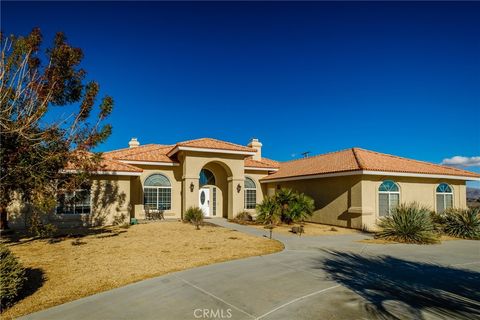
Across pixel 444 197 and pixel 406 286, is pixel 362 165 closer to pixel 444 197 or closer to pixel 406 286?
pixel 444 197

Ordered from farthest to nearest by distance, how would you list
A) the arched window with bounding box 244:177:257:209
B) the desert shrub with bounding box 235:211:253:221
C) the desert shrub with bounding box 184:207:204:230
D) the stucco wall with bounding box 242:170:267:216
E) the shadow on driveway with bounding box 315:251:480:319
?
the stucco wall with bounding box 242:170:267:216, the arched window with bounding box 244:177:257:209, the desert shrub with bounding box 235:211:253:221, the desert shrub with bounding box 184:207:204:230, the shadow on driveway with bounding box 315:251:480:319

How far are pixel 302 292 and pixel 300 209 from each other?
1338 centimetres

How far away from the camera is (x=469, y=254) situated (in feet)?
37.9

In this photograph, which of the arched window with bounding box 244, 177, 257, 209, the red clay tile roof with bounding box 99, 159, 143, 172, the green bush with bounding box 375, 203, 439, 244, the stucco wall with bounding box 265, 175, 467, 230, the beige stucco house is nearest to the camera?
the green bush with bounding box 375, 203, 439, 244

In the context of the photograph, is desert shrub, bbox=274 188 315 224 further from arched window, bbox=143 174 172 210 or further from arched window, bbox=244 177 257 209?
arched window, bbox=143 174 172 210

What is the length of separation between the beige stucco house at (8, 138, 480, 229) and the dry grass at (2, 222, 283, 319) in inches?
137

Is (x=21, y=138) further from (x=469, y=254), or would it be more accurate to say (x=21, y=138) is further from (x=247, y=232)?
(x=469, y=254)

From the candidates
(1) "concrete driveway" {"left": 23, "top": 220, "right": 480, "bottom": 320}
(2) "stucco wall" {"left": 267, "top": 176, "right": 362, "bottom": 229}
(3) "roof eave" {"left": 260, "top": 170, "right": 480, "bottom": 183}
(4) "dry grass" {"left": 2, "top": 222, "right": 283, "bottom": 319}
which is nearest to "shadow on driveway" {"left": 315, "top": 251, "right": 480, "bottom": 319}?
(1) "concrete driveway" {"left": 23, "top": 220, "right": 480, "bottom": 320}

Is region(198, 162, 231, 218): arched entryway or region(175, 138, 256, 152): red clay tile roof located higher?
region(175, 138, 256, 152): red clay tile roof

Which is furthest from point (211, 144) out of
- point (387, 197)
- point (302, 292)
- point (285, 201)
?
point (302, 292)

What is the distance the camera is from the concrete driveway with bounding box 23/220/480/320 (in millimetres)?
5711

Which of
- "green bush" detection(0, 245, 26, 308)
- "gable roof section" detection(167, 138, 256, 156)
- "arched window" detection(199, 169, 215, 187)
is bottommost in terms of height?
"green bush" detection(0, 245, 26, 308)

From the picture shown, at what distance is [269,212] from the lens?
20.1 meters

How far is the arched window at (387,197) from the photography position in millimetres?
19281
